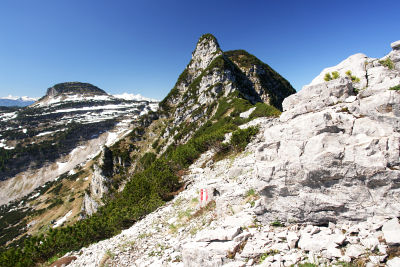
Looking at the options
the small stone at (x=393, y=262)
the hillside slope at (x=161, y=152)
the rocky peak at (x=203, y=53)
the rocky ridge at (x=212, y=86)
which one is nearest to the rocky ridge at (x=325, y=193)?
the small stone at (x=393, y=262)

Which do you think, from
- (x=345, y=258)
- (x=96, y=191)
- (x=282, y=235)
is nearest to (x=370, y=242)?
(x=345, y=258)

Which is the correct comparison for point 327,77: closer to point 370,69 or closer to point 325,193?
point 370,69

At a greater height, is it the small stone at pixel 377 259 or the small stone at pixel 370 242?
the small stone at pixel 370 242

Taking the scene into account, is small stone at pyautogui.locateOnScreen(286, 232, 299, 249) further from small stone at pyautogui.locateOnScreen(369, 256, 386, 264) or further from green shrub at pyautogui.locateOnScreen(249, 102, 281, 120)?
green shrub at pyautogui.locateOnScreen(249, 102, 281, 120)

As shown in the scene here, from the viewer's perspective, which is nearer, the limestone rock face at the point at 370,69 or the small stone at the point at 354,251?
the small stone at the point at 354,251

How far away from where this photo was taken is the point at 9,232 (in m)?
122

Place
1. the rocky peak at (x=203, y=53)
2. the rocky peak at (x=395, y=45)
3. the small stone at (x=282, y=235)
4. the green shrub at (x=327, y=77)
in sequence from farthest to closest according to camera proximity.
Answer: the rocky peak at (x=203, y=53) → the green shrub at (x=327, y=77) → the rocky peak at (x=395, y=45) → the small stone at (x=282, y=235)

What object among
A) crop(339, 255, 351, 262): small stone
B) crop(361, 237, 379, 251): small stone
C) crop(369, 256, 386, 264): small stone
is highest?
crop(361, 237, 379, 251): small stone

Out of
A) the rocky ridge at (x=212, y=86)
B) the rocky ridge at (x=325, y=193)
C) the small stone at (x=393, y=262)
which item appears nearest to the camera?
the small stone at (x=393, y=262)

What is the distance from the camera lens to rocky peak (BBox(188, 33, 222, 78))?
133 metres

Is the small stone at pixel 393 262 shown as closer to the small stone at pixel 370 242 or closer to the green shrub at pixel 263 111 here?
the small stone at pixel 370 242

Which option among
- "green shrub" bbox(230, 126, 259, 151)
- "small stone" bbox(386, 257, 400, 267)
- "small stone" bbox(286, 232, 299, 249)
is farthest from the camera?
"green shrub" bbox(230, 126, 259, 151)

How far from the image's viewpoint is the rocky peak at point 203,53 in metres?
133

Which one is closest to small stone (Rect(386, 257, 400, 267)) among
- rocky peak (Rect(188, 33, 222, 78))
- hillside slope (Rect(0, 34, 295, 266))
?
hillside slope (Rect(0, 34, 295, 266))
